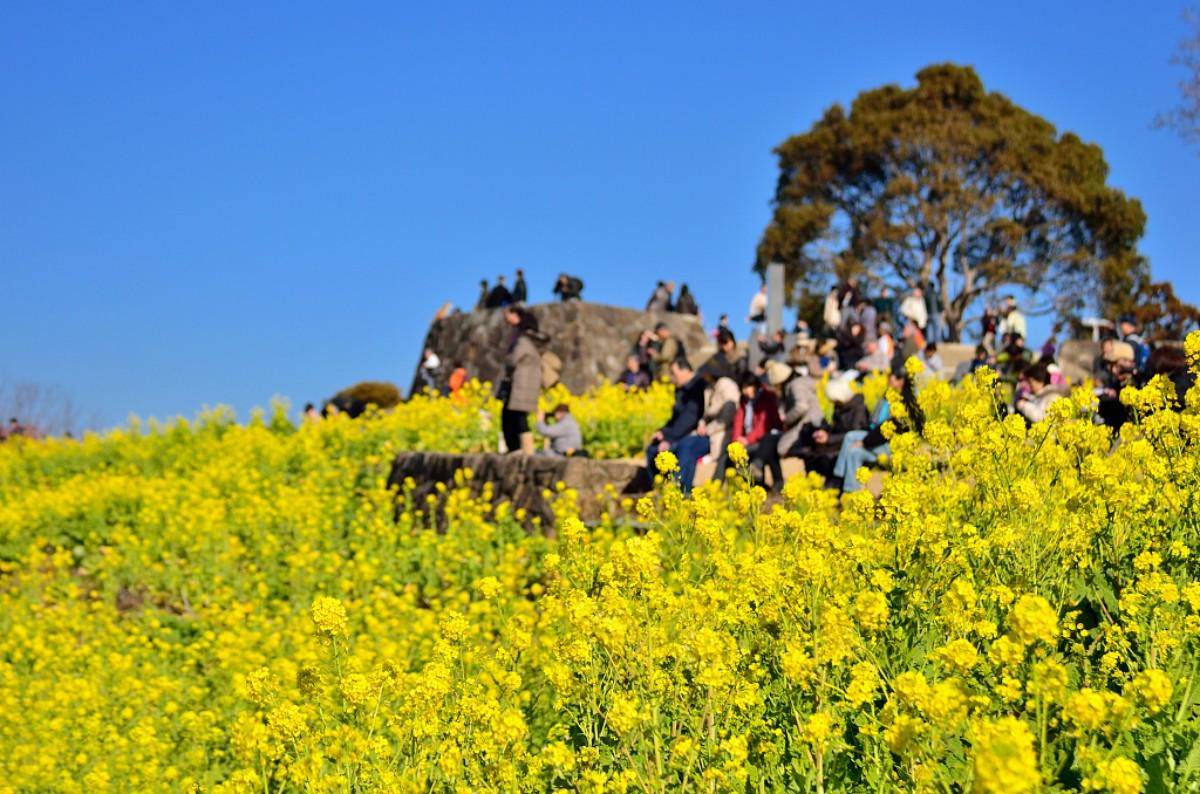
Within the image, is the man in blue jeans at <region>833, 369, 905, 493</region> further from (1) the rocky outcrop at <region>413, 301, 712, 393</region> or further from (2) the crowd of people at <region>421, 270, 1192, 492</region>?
(1) the rocky outcrop at <region>413, 301, 712, 393</region>

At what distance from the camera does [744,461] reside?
5418 millimetres

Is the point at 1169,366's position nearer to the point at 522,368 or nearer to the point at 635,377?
the point at 522,368

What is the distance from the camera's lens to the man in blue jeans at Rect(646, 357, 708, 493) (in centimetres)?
1142

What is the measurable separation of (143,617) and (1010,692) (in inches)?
385

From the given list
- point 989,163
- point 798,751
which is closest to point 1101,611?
point 798,751

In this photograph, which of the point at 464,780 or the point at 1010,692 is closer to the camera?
the point at 1010,692

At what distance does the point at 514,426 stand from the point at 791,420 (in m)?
3.75

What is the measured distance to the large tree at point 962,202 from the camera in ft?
114

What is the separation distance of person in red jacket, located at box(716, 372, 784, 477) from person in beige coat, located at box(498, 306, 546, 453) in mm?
2637

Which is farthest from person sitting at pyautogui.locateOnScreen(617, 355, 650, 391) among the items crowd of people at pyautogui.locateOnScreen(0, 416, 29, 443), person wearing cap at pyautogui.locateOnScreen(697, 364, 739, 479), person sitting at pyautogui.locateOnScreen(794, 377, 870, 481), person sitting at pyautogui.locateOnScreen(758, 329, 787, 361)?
crowd of people at pyautogui.locateOnScreen(0, 416, 29, 443)

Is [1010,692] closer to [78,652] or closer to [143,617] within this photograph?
[78,652]

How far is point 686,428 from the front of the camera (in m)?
11.8

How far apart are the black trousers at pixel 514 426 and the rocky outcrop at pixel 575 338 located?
34.1 feet

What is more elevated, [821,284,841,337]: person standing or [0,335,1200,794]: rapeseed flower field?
[821,284,841,337]: person standing
